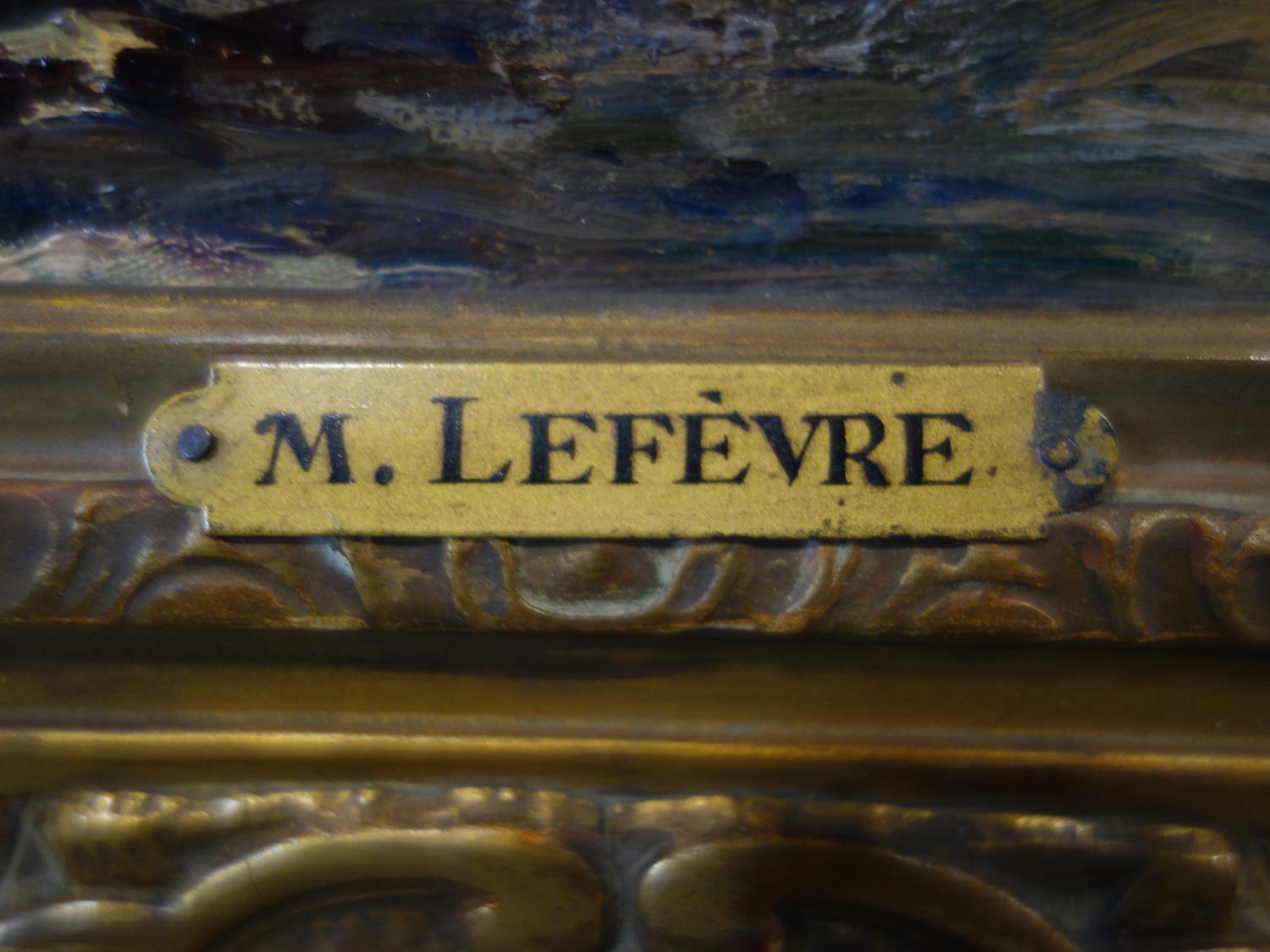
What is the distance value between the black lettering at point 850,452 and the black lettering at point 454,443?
144mm

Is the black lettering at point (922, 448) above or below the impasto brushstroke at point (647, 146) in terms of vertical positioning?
below

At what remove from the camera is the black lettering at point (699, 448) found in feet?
1.37

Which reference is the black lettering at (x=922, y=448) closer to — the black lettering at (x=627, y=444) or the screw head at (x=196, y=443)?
the black lettering at (x=627, y=444)

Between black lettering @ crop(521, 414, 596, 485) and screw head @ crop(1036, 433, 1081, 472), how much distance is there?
20 centimetres

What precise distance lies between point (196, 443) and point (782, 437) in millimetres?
262

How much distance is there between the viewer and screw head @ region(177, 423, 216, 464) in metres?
0.42

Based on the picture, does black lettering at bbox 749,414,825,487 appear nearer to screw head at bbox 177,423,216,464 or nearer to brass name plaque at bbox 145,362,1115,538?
brass name plaque at bbox 145,362,1115,538

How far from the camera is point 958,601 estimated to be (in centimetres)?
42

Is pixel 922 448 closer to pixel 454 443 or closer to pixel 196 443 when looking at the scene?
pixel 454 443

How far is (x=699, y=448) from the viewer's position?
420 mm

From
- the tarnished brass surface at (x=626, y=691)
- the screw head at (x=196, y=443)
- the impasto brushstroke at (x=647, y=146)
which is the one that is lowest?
the tarnished brass surface at (x=626, y=691)

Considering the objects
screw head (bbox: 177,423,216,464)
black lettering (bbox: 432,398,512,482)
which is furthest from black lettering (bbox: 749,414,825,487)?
screw head (bbox: 177,423,216,464)

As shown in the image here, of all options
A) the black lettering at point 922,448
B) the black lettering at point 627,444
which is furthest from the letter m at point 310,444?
the black lettering at point 922,448

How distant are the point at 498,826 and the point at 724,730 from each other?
12 cm
